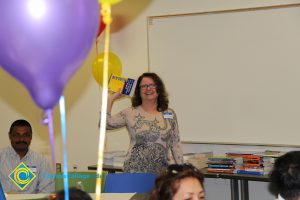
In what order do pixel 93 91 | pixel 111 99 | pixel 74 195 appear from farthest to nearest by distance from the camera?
1. pixel 93 91
2. pixel 111 99
3. pixel 74 195

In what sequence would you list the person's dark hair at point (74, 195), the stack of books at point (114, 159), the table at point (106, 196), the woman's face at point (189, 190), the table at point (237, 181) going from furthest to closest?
the stack of books at point (114, 159) < the table at point (237, 181) < the table at point (106, 196) < the woman's face at point (189, 190) < the person's dark hair at point (74, 195)

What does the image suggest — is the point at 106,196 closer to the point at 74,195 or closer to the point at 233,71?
→ the point at 74,195

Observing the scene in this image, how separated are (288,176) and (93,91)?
384 centimetres

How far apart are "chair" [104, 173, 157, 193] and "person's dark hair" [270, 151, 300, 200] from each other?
139 cm

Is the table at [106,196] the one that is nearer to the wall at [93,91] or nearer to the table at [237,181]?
the table at [237,181]

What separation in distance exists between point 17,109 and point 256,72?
3.13 m

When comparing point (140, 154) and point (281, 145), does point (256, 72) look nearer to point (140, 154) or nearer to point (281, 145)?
point (281, 145)

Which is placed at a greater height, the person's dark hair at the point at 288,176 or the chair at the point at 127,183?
the person's dark hair at the point at 288,176

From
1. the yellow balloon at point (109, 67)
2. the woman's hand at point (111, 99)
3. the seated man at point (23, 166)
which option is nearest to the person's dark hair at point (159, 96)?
the woman's hand at point (111, 99)

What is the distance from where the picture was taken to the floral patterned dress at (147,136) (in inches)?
154

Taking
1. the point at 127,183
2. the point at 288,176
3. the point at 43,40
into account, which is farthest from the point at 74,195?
the point at 127,183

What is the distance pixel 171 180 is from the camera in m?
2.34

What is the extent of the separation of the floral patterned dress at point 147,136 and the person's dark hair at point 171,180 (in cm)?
146

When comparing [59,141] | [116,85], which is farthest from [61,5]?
[59,141]
